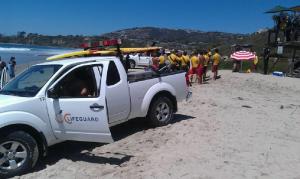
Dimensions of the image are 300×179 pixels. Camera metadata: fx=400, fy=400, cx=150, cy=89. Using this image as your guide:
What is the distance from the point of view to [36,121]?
6.62 m

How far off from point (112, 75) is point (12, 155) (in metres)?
2.56

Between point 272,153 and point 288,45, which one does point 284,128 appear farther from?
point 288,45

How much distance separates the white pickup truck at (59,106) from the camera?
21.0ft

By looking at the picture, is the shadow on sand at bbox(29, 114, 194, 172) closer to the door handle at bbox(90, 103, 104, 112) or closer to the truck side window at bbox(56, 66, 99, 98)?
the door handle at bbox(90, 103, 104, 112)

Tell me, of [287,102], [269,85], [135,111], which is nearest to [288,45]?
[269,85]

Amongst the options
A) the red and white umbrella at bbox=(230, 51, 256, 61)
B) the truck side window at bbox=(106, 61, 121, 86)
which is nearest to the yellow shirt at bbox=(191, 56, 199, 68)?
the red and white umbrella at bbox=(230, 51, 256, 61)

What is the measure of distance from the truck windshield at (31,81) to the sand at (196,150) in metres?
1.33

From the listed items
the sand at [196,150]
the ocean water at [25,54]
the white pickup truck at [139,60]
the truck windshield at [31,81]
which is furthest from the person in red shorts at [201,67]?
the ocean water at [25,54]

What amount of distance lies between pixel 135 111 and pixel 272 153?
296cm

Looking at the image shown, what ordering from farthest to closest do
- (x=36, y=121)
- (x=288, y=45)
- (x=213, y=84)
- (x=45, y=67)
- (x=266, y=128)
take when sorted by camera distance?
(x=288, y=45) → (x=213, y=84) → (x=266, y=128) → (x=45, y=67) → (x=36, y=121)

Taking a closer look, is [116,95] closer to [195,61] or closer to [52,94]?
[52,94]

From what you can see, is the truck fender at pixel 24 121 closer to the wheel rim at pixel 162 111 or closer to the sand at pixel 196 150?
the sand at pixel 196 150

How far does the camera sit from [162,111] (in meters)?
9.52

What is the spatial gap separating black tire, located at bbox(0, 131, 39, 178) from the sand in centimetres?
19
